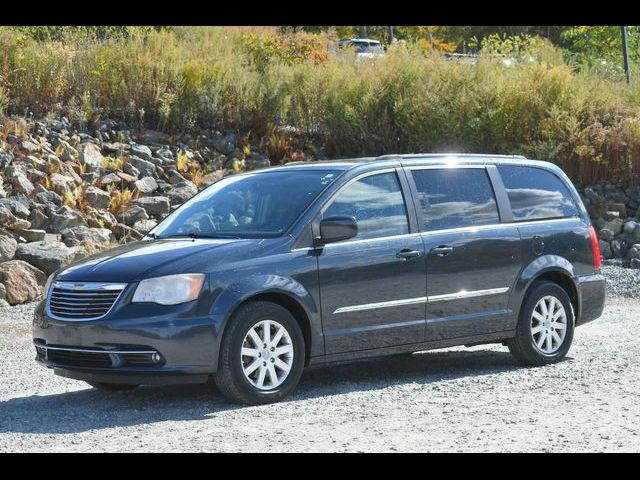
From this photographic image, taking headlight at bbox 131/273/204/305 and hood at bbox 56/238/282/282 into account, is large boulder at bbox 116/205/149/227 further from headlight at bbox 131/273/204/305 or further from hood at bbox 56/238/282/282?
headlight at bbox 131/273/204/305

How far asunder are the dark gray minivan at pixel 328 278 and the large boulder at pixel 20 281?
5.39 meters

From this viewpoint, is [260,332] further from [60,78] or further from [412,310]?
[60,78]

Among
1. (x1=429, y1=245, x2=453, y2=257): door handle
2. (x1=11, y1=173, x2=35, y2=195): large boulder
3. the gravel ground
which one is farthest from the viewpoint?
(x1=11, y1=173, x2=35, y2=195): large boulder

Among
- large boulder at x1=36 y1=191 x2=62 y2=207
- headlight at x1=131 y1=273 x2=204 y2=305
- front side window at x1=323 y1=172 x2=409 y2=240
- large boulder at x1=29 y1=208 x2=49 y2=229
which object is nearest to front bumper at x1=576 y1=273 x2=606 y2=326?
front side window at x1=323 y1=172 x2=409 y2=240

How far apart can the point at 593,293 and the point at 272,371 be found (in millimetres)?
3692

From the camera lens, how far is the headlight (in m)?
8.46

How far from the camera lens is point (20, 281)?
49.0 ft

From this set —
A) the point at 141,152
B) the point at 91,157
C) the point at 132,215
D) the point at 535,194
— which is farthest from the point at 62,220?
the point at 535,194

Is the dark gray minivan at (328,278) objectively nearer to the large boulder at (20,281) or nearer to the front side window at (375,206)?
the front side window at (375,206)

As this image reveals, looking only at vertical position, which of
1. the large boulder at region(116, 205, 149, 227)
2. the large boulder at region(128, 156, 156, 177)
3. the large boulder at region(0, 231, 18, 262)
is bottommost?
the large boulder at region(0, 231, 18, 262)

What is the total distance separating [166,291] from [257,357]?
0.81 m

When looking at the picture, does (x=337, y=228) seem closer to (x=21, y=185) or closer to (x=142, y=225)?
(x=142, y=225)

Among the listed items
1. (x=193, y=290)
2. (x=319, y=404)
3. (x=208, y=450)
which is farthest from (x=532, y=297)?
(x=208, y=450)

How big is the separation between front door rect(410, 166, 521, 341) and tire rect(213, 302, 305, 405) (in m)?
1.44
